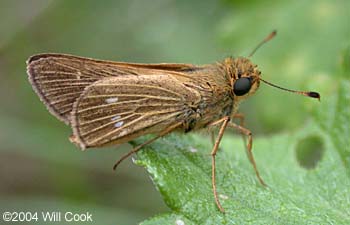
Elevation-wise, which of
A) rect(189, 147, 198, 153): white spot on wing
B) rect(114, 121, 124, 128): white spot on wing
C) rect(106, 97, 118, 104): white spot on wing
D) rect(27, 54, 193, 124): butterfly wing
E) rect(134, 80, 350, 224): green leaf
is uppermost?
rect(27, 54, 193, 124): butterfly wing

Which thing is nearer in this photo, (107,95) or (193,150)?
(107,95)

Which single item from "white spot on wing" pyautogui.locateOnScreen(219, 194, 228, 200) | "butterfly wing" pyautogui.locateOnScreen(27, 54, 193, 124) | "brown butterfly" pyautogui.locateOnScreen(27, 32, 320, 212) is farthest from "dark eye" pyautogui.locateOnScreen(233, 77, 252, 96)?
"butterfly wing" pyautogui.locateOnScreen(27, 54, 193, 124)

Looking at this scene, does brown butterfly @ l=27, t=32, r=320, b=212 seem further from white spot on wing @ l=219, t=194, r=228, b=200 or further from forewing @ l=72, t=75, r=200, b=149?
white spot on wing @ l=219, t=194, r=228, b=200

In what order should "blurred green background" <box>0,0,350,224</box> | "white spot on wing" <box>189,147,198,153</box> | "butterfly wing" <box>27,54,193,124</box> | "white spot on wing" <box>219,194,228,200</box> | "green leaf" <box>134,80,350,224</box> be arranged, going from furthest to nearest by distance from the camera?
1. "blurred green background" <box>0,0,350,224</box>
2. "white spot on wing" <box>189,147,198,153</box>
3. "butterfly wing" <box>27,54,193,124</box>
4. "white spot on wing" <box>219,194,228,200</box>
5. "green leaf" <box>134,80,350,224</box>

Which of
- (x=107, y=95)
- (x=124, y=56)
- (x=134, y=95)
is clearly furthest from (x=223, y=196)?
(x=124, y=56)

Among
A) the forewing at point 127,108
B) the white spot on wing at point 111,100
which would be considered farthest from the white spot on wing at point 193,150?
the white spot on wing at point 111,100

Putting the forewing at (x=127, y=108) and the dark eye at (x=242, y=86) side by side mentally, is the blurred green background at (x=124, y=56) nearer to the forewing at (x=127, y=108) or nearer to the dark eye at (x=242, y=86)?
the dark eye at (x=242, y=86)

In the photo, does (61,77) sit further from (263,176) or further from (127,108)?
(263,176)
